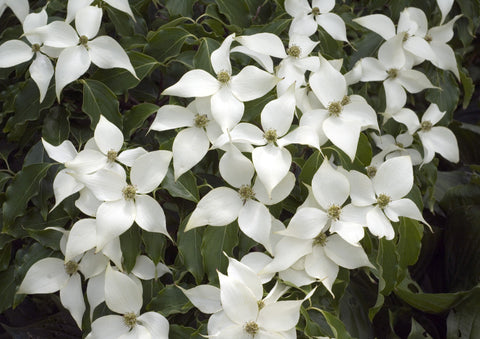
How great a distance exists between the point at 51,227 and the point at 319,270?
1.15ft

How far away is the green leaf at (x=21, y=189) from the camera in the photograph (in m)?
0.83

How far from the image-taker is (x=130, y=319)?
0.75m

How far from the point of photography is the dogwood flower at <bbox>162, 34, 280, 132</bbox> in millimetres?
758

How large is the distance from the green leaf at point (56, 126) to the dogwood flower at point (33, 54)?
0.06m

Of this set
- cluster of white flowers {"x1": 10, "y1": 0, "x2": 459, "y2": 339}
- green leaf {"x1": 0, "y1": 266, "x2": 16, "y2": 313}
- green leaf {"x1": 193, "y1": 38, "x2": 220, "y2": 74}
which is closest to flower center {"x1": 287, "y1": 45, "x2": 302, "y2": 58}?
cluster of white flowers {"x1": 10, "y1": 0, "x2": 459, "y2": 339}

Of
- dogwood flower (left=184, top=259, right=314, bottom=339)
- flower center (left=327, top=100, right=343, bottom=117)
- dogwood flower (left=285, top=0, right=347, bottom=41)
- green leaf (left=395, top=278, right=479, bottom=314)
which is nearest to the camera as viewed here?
dogwood flower (left=184, top=259, right=314, bottom=339)

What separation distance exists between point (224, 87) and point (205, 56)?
8cm

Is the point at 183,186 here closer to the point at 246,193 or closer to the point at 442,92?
the point at 246,193

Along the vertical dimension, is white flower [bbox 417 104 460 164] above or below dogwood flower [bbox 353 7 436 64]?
below

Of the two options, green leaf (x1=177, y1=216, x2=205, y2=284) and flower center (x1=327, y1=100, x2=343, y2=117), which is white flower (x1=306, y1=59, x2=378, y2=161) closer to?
flower center (x1=327, y1=100, x2=343, y2=117)

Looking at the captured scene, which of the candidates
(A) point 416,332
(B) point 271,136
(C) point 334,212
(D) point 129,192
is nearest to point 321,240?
(C) point 334,212

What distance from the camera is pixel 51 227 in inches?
30.7

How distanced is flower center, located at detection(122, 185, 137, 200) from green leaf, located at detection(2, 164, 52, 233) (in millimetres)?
156

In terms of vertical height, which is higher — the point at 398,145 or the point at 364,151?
the point at 364,151
